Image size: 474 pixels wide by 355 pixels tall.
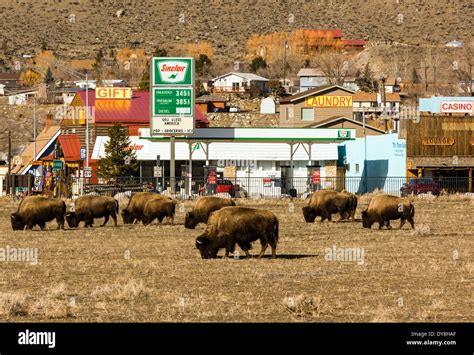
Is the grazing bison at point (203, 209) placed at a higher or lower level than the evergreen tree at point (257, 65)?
lower

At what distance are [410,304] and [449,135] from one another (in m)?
65.7

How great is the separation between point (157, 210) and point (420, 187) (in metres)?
29.3

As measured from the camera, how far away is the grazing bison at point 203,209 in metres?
40.1

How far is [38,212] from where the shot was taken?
41.6 m

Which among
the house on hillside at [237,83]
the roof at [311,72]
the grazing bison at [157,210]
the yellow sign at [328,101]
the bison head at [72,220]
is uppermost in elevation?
the roof at [311,72]

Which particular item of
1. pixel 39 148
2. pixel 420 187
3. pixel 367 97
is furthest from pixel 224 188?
pixel 367 97

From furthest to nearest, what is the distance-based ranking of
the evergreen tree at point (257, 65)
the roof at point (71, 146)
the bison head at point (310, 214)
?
the evergreen tree at point (257, 65) → the roof at point (71, 146) → the bison head at point (310, 214)

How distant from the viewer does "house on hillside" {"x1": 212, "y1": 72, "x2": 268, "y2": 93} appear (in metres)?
168

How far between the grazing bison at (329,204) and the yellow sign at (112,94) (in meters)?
60.3

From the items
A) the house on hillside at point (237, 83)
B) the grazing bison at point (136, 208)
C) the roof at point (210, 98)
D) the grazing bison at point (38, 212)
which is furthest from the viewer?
the house on hillside at point (237, 83)

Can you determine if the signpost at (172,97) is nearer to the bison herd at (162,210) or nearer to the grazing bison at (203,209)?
the bison herd at (162,210)

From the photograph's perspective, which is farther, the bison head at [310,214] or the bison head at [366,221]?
the bison head at [310,214]

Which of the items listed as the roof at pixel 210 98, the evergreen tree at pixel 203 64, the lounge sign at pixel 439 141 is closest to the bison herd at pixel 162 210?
the lounge sign at pixel 439 141
